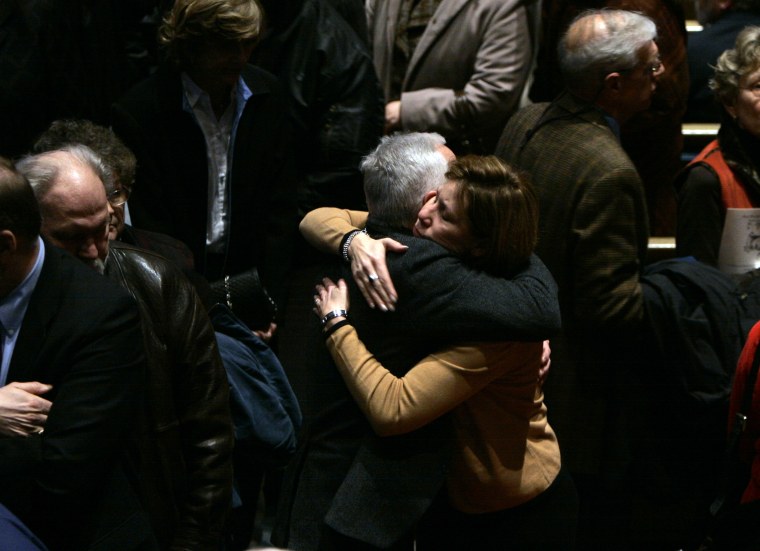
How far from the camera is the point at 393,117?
4.97 meters

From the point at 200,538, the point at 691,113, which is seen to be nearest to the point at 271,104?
the point at 200,538

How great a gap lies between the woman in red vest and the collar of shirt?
2.47 meters

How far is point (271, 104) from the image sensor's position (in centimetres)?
435

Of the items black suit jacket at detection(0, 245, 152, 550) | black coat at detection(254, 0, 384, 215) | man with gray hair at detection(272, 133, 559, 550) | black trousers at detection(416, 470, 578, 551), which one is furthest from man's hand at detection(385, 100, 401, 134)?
black suit jacket at detection(0, 245, 152, 550)

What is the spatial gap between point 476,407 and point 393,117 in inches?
84.1

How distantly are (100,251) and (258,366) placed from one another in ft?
2.25

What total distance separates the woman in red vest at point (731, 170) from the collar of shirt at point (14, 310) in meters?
2.47

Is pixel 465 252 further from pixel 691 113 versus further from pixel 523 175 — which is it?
pixel 691 113

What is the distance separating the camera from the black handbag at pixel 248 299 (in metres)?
4.20

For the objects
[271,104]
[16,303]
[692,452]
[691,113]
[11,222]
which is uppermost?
[11,222]

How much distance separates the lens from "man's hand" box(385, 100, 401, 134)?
4956 millimetres

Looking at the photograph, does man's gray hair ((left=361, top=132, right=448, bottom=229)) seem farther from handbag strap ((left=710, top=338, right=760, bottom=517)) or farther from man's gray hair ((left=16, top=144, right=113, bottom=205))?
handbag strap ((left=710, top=338, right=760, bottom=517))

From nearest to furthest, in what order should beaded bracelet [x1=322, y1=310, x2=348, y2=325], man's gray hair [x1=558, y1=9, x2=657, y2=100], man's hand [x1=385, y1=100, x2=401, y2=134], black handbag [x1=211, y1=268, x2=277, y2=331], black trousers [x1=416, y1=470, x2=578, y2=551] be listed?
beaded bracelet [x1=322, y1=310, x2=348, y2=325], black trousers [x1=416, y1=470, x2=578, y2=551], man's gray hair [x1=558, y1=9, x2=657, y2=100], black handbag [x1=211, y1=268, x2=277, y2=331], man's hand [x1=385, y1=100, x2=401, y2=134]

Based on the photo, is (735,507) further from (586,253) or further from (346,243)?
(346,243)
